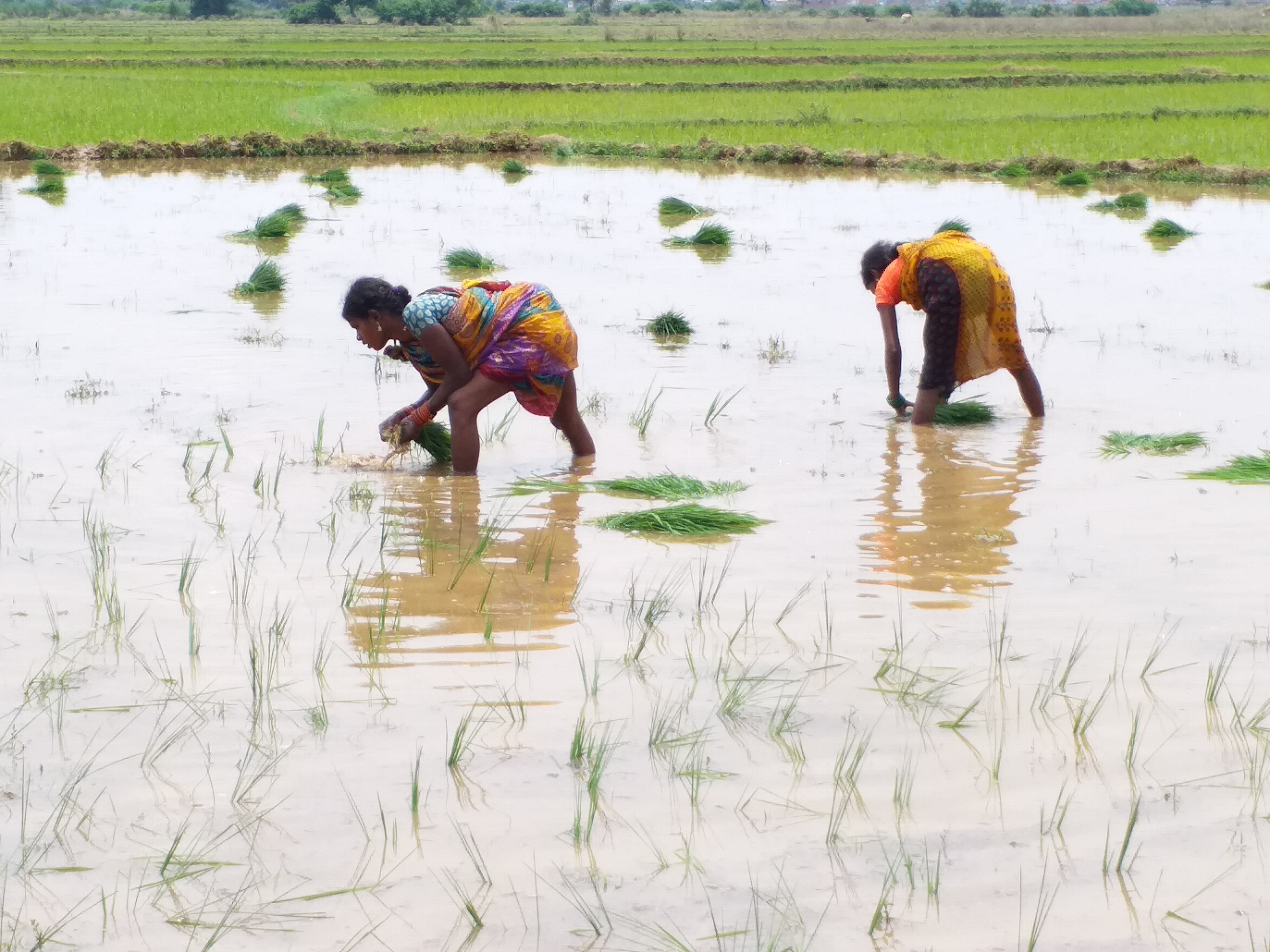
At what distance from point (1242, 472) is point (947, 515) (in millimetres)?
1051

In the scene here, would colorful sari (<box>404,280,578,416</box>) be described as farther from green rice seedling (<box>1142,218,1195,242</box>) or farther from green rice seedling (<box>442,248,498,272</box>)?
A: green rice seedling (<box>1142,218,1195,242</box>)

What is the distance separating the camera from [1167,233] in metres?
10.5

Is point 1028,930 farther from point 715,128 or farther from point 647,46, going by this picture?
point 647,46

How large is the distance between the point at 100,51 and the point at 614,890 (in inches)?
1308

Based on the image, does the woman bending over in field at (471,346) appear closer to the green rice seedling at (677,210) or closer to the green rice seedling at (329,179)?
the green rice seedling at (677,210)

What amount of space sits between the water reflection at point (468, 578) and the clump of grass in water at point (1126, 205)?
357 inches

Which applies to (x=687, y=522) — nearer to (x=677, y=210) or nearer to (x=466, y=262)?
(x=466, y=262)

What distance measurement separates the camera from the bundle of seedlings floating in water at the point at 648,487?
450 cm

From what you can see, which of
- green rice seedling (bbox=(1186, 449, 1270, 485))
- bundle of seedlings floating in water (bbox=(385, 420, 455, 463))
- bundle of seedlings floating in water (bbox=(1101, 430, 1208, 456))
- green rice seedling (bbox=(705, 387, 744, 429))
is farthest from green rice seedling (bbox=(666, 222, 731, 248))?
green rice seedling (bbox=(1186, 449, 1270, 485))

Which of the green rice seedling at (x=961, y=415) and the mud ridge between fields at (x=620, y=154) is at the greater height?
the mud ridge between fields at (x=620, y=154)

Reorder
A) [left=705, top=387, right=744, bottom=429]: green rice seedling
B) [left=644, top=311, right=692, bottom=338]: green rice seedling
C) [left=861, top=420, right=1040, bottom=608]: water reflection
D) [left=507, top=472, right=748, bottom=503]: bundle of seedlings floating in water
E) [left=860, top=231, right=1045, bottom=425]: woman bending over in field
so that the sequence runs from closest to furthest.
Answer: [left=861, top=420, right=1040, bottom=608]: water reflection → [left=507, top=472, right=748, bottom=503]: bundle of seedlings floating in water → [left=860, top=231, right=1045, bottom=425]: woman bending over in field → [left=705, top=387, right=744, bottom=429]: green rice seedling → [left=644, top=311, right=692, bottom=338]: green rice seedling

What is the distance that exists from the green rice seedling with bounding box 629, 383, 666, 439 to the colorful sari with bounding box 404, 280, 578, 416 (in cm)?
80

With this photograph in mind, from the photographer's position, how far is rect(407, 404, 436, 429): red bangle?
15.5 feet

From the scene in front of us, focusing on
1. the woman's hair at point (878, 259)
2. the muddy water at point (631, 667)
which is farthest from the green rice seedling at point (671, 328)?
the woman's hair at point (878, 259)
